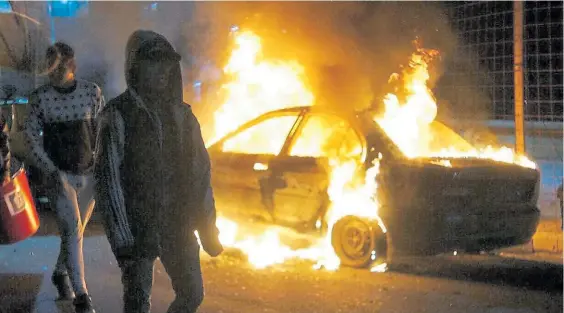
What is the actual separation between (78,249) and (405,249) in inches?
107

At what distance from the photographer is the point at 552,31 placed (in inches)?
396

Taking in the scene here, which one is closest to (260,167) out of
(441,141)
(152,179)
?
(441,141)

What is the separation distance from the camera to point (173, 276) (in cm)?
355

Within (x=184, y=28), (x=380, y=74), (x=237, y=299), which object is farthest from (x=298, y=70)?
(x=237, y=299)

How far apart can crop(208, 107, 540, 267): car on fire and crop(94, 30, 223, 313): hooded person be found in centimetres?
294

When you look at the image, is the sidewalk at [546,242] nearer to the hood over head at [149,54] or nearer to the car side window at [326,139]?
the car side window at [326,139]

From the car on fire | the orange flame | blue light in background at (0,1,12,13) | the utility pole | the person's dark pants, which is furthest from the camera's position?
blue light in background at (0,1,12,13)

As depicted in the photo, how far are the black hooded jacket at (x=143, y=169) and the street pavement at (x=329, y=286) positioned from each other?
1956 mm

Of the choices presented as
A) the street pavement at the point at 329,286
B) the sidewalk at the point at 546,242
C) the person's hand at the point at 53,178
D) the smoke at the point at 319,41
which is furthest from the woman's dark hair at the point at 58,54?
the sidewalk at the point at 546,242

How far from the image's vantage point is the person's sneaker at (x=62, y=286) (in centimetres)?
536

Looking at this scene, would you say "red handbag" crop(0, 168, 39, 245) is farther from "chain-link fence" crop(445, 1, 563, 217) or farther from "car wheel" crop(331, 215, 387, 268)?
"chain-link fence" crop(445, 1, 563, 217)

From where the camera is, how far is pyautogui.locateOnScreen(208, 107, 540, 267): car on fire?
6.19m

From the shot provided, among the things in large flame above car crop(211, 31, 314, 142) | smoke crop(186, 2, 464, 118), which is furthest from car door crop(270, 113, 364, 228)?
large flame above car crop(211, 31, 314, 142)

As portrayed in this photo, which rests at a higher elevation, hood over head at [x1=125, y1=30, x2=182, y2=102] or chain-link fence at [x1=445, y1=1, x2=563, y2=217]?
hood over head at [x1=125, y1=30, x2=182, y2=102]
